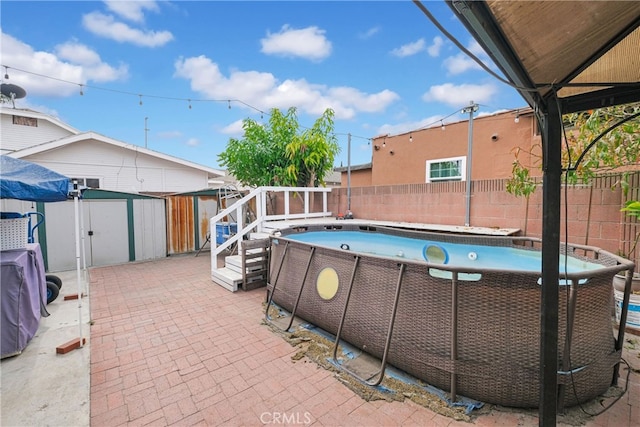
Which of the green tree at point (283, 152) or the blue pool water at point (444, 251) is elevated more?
the green tree at point (283, 152)

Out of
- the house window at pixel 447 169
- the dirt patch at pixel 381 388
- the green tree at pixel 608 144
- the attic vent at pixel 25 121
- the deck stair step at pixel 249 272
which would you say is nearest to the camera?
the dirt patch at pixel 381 388

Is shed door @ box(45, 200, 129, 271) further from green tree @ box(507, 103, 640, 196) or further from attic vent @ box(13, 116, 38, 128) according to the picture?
green tree @ box(507, 103, 640, 196)

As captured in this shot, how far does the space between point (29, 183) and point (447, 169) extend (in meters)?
9.02

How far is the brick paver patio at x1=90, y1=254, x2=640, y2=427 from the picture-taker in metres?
2.28

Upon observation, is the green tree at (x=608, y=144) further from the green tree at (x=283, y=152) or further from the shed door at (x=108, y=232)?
the shed door at (x=108, y=232)

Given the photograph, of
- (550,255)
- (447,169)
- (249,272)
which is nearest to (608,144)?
(550,255)

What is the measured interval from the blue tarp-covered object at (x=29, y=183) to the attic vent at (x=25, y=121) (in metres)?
11.5

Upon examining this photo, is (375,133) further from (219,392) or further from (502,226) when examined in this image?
(219,392)

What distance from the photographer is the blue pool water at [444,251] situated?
3963 millimetres

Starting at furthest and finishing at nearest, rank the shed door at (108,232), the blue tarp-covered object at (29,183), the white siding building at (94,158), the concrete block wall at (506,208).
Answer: the white siding building at (94,158) < the shed door at (108,232) < the concrete block wall at (506,208) < the blue tarp-covered object at (29,183)

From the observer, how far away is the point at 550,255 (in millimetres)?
1818

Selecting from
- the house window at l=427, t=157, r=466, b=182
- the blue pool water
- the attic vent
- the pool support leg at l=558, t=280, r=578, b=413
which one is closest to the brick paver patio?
the pool support leg at l=558, t=280, r=578, b=413

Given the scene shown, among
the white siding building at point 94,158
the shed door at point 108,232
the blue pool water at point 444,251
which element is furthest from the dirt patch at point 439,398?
the white siding building at point 94,158

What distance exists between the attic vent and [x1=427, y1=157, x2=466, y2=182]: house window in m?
15.9
